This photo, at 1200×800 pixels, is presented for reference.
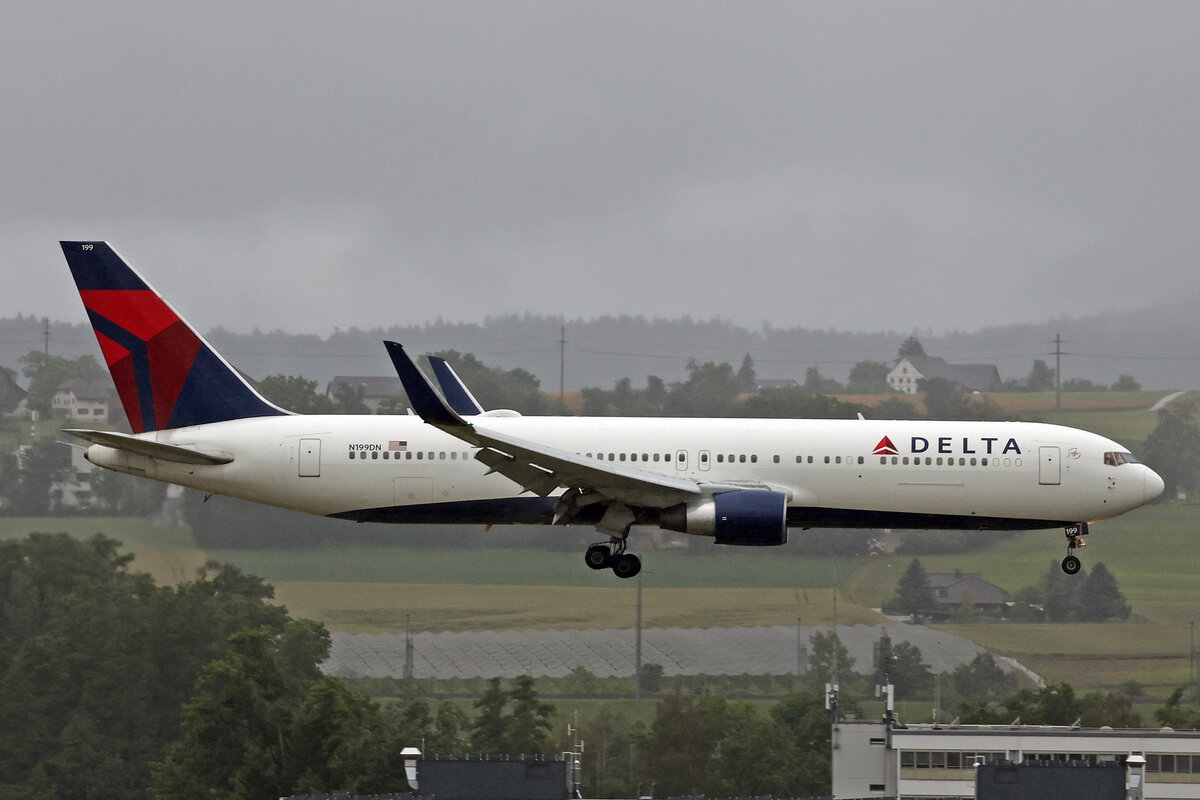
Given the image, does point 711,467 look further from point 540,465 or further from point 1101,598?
point 1101,598

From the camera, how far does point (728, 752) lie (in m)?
70.4

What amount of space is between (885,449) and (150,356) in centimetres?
Result: 1707

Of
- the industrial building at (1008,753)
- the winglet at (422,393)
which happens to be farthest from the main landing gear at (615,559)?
the industrial building at (1008,753)

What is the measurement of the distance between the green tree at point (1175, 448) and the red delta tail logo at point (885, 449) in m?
54.2

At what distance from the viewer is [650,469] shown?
3625 cm

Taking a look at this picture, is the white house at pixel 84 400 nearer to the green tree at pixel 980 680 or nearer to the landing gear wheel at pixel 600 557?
the green tree at pixel 980 680

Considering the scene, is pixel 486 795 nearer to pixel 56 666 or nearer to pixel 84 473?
pixel 56 666

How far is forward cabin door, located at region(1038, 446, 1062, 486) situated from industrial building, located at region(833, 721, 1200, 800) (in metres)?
22.8

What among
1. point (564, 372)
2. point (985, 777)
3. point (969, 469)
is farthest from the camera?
point (564, 372)

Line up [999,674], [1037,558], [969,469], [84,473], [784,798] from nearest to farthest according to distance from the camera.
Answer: [969,469]
[784,798]
[999,674]
[1037,558]
[84,473]

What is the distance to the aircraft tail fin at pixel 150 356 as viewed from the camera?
3794cm

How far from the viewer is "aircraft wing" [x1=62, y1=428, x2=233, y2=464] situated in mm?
35562

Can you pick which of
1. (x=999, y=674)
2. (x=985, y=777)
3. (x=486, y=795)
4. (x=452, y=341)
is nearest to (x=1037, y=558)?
(x=999, y=674)

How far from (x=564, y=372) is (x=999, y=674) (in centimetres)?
6313
